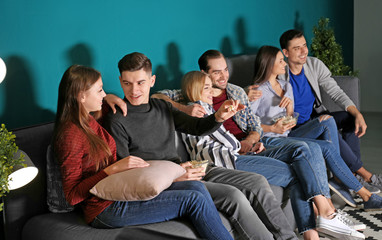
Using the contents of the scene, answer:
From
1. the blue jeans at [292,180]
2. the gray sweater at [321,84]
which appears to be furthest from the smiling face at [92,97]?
the gray sweater at [321,84]

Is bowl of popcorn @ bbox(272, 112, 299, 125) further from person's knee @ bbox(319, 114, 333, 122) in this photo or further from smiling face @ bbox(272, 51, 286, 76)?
smiling face @ bbox(272, 51, 286, 76)

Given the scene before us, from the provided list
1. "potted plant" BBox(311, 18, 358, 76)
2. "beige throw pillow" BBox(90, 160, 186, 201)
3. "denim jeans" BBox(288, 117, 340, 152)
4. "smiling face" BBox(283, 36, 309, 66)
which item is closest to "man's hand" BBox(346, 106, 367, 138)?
"denim jeans" BBox(288, 117, 340, 152)

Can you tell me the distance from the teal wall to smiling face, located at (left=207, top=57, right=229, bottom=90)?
0.40 metres

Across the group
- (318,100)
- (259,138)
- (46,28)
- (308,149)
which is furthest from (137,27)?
(318,100)

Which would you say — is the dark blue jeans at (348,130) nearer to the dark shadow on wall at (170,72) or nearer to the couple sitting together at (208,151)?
the couple sitting together at (208,151)

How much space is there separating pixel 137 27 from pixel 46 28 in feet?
2.55

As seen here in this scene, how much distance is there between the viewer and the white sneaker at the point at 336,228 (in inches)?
105

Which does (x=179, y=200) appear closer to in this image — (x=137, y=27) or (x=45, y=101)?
(x=45, y=101)

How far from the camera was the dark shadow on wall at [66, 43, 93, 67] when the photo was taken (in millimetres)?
2684

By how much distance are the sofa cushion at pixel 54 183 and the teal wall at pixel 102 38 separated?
15.5 inches

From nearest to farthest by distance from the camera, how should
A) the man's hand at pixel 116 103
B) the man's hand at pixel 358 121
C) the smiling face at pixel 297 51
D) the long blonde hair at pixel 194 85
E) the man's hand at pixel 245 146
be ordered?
the man's hand at pixel 116 103
the long blonde hair at pixel 194 85
the man's hand at pixel 245 146
the man's hand at pixel 358 121
the smiling face at pixel 297 51

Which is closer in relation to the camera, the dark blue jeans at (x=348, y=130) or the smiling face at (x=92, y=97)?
the smiling face at (x=92, y=97)

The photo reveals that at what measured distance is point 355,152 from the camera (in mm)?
3805

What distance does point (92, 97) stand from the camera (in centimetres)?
214
